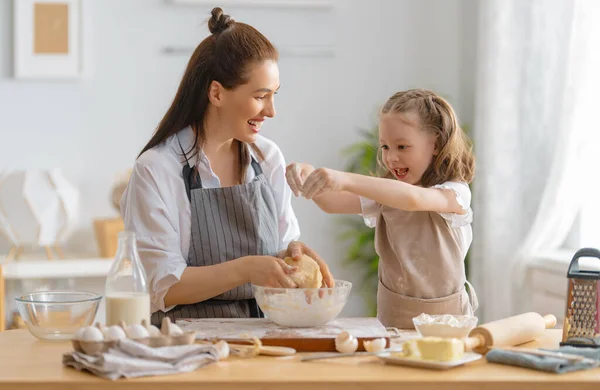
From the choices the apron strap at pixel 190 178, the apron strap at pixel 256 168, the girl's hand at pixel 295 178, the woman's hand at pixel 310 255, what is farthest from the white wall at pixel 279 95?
the girl's hand at pixel 295 178

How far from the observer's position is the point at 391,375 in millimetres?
1517

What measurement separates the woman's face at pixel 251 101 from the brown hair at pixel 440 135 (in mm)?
326

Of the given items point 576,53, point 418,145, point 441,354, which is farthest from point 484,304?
point 441,354

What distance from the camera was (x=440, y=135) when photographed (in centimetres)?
235

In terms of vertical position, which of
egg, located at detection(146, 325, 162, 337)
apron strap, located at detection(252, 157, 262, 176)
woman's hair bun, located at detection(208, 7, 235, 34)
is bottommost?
egg, located at detection(146, 325, 162, 337)

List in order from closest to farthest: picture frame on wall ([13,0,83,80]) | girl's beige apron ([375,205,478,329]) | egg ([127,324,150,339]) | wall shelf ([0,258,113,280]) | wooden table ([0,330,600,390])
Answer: wooden table ([0,330,600,390]), egg ([127,324,150,339]), girl's beige apron ([375,205,478,329]), wall shelf ([0,258,113,280]), picture frame on wall ([13,0,83,80])

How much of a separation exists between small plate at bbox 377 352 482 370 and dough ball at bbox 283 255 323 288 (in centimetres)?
32

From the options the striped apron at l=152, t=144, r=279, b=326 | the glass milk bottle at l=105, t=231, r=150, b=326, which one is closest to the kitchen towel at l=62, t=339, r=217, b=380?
the glass milk bottle at l=105, t=231, r=150, b=326

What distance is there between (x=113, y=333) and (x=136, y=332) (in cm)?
4

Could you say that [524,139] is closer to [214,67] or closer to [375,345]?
[214,67]

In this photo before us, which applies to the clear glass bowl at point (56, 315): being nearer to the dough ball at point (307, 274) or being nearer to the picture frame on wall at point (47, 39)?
the dough ball at point (307, 274)

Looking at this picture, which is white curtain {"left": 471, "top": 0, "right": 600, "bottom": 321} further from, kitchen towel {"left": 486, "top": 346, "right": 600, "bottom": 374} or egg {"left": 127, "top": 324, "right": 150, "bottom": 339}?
egg {"left": 127, "top": 324, "right": 150, "bottom": 339}

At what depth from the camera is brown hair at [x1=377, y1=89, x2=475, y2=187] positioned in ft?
7.66

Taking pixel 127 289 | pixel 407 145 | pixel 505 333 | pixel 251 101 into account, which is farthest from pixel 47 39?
pixel 505 333
